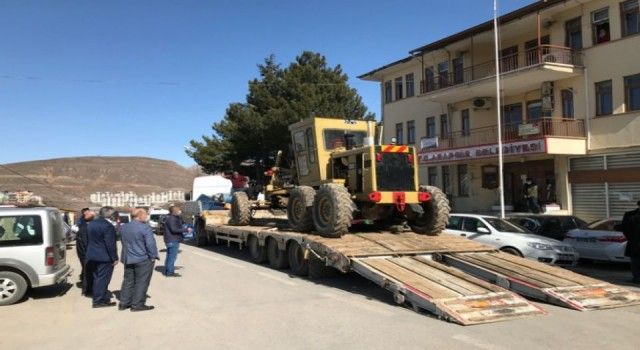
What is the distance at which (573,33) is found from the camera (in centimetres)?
2372

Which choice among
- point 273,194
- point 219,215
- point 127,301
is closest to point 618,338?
point 127,301

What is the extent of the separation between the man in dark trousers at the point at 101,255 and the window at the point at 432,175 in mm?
23914

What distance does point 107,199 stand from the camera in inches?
2434

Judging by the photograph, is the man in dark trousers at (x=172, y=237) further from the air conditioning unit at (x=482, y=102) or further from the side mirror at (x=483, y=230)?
the air conditioning unit at (x=482, y=102)

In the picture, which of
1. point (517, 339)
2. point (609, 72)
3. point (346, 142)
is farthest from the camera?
point (609, 72)

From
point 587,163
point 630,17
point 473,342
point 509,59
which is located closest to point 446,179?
point 509,59

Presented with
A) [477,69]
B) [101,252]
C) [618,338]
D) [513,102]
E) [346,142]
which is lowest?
[618,338]

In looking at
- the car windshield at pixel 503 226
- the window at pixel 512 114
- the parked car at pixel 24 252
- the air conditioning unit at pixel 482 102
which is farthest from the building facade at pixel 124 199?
the parked car at pixel 24 252

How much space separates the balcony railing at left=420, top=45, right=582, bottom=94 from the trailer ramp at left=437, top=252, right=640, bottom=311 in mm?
14708

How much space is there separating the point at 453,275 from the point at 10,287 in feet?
23.8

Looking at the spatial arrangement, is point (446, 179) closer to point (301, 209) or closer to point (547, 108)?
point (547, 108)

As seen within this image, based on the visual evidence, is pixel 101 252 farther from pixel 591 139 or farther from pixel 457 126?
pixel 457 126

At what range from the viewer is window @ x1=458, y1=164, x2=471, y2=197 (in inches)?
1133

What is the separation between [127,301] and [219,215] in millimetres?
10657
